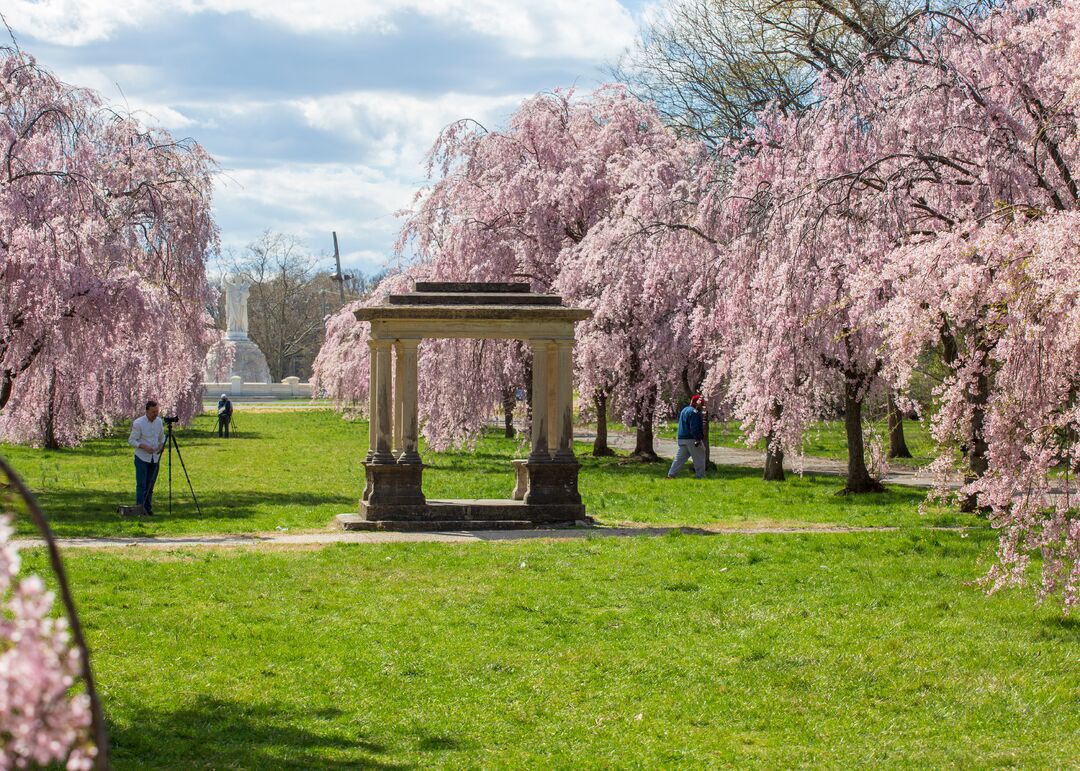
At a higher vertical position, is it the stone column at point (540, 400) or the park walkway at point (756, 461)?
the stone column at point (540, 400)

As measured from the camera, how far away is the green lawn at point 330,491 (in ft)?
58.1

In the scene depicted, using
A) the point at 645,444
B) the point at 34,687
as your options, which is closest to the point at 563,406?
the point at 645,444

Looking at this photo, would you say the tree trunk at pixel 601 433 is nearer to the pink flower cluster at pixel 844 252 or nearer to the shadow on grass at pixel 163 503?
the pink flower cluster at pixel 844 252

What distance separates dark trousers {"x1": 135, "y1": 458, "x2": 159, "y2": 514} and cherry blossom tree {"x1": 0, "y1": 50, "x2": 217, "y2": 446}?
1.78 meters

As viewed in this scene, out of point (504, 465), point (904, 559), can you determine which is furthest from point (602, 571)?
point (504, 465)

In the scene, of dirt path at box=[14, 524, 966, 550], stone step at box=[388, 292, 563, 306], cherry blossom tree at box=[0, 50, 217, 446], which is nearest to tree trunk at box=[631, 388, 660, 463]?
cherry blossom tree at box=[0, 50, 217, 446]

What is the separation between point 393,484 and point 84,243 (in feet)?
16.9

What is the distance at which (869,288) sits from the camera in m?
10.5

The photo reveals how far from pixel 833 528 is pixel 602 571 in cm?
515

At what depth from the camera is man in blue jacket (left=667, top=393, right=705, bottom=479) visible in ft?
80.0

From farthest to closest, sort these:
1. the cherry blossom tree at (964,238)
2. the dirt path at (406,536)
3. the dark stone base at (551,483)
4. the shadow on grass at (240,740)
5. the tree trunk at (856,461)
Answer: the tree trunk at (856,461)
the dark stone base at (551,483)
the dirt path at (406,536)
the cherry blossom tree at (964,238)
the shadow on grass at (240,740)

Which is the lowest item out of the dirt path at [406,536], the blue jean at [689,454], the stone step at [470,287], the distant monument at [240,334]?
→ the dirt path at [406,536]

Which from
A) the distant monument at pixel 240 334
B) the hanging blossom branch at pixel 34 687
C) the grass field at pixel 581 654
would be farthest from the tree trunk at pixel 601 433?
the distant monument at pixel 240 334

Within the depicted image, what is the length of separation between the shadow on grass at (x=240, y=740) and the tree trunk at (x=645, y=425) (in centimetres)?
2047
